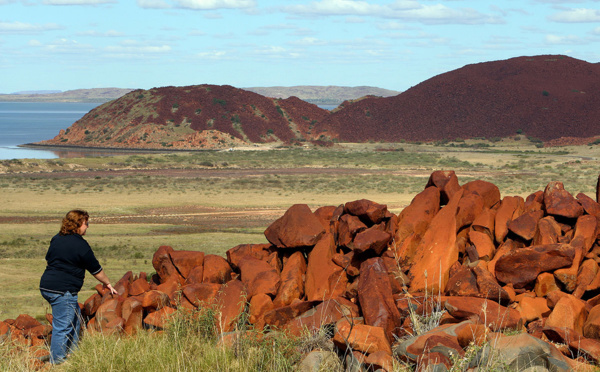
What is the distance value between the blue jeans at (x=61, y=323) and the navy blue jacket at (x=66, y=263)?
0.28 ft

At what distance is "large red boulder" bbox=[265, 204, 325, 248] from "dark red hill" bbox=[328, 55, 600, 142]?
280ft

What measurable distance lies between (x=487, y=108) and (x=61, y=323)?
95.0 m

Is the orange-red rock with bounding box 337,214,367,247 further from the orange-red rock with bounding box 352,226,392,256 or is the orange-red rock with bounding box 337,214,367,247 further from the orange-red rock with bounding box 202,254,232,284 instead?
the orange-red rock with bounding box 202,254,232,284

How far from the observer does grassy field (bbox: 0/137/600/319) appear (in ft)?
62.4

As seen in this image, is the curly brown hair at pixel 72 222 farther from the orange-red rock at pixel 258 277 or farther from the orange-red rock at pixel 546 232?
the orange-red rock at pixel 546 232

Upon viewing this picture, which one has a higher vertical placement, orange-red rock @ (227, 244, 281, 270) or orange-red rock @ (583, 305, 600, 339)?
orange-red rock @ (227, 244, 281, 270)

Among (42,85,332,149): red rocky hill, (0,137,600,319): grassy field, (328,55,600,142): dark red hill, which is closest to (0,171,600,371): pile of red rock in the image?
(0,137,600,319): grassy field

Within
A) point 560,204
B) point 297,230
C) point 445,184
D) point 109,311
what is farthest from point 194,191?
point 560,204

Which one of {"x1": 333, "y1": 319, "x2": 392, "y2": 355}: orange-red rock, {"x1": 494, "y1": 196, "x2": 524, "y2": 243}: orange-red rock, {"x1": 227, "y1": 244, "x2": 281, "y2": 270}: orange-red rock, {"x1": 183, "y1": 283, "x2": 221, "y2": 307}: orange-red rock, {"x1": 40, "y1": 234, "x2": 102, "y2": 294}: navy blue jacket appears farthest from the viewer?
{"x1": 227, "y1": 244, "x2": 281, "y2": 270}: orange-red rock

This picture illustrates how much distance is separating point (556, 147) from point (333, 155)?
30.8 metres

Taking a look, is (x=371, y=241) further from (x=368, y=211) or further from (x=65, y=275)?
(x=65, y=275)

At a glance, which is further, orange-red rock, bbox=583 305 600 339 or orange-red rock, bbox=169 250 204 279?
orange-red rock, bbox=169 250 204 279

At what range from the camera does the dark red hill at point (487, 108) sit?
9144 centimetres

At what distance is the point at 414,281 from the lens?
8031 millimetres
